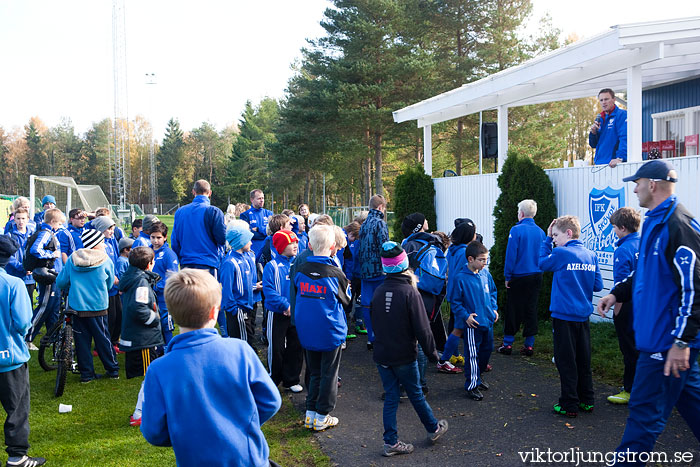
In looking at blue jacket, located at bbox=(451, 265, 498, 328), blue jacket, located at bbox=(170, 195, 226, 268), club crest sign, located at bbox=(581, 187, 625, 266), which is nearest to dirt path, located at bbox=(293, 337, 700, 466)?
blue jacket, located at bbox=(451, 265, 498, 328)

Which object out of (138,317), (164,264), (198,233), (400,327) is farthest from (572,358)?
(164,264)

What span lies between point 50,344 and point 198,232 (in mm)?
2380

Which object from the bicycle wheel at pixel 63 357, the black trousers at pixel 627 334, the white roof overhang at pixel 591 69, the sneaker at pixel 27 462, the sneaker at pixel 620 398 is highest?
the white roof overhang at pixel 591 69

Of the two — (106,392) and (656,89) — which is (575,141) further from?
(106,392)

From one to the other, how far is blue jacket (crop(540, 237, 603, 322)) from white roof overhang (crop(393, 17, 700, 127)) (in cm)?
407

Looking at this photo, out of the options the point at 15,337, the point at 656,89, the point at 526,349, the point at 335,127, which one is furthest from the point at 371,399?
the point at 335,127

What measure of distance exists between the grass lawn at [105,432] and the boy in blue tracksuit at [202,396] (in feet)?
6.97

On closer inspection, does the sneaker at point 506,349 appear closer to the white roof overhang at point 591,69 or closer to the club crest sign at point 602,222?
the club crest sign at point 602,222

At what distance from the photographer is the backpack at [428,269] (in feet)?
21.5

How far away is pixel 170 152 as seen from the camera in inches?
3551

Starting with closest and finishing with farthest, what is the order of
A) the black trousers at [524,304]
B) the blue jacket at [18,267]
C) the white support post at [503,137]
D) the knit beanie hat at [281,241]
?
the knit beanie hat at [281,241] < the black trousers at [524,304] < the blue jacket at [18,267] < the white support post at [503,137]

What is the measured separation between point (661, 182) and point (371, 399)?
11.8ft

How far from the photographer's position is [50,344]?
7086 millimetres

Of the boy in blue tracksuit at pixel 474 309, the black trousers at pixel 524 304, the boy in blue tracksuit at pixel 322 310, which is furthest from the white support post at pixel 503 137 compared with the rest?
the boy in blue tracksuit at pixel 322 310
